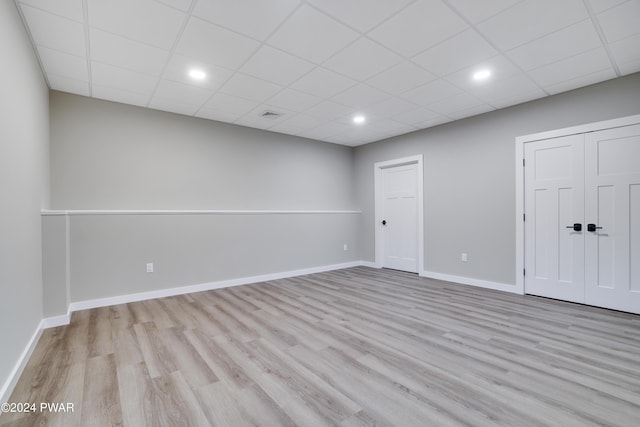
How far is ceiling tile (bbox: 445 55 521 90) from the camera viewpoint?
9.10 feet

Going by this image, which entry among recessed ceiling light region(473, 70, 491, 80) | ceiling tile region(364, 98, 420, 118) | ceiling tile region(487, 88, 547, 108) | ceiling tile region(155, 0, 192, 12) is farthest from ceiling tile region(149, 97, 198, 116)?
ceiling tile region(487, 88, 547, 108)

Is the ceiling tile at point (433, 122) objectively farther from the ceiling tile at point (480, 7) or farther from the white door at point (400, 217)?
the ceiling tile at point (480, 7)

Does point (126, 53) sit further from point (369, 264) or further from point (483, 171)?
point (369, 264)

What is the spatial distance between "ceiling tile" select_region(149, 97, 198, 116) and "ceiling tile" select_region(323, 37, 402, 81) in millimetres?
2102

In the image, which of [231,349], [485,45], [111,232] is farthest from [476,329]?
[111,232]

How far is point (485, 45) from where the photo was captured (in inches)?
98.3

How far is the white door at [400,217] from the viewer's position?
5.32 metres

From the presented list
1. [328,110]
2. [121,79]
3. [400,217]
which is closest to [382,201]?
[400,217]

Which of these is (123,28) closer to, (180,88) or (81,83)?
(180,88)

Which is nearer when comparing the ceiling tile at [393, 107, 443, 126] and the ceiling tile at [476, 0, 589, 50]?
the ceiling tile at [476, 0, 589, 50]

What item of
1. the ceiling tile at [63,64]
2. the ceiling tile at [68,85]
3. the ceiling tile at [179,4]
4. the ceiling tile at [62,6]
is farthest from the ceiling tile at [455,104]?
the ceiling tile at [68,85]

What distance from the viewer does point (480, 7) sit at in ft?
6.70

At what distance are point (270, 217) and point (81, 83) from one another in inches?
115

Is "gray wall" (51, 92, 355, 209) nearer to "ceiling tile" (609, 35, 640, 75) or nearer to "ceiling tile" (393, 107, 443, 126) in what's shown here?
"ceiling tile" (393, 107, 443, 126)
